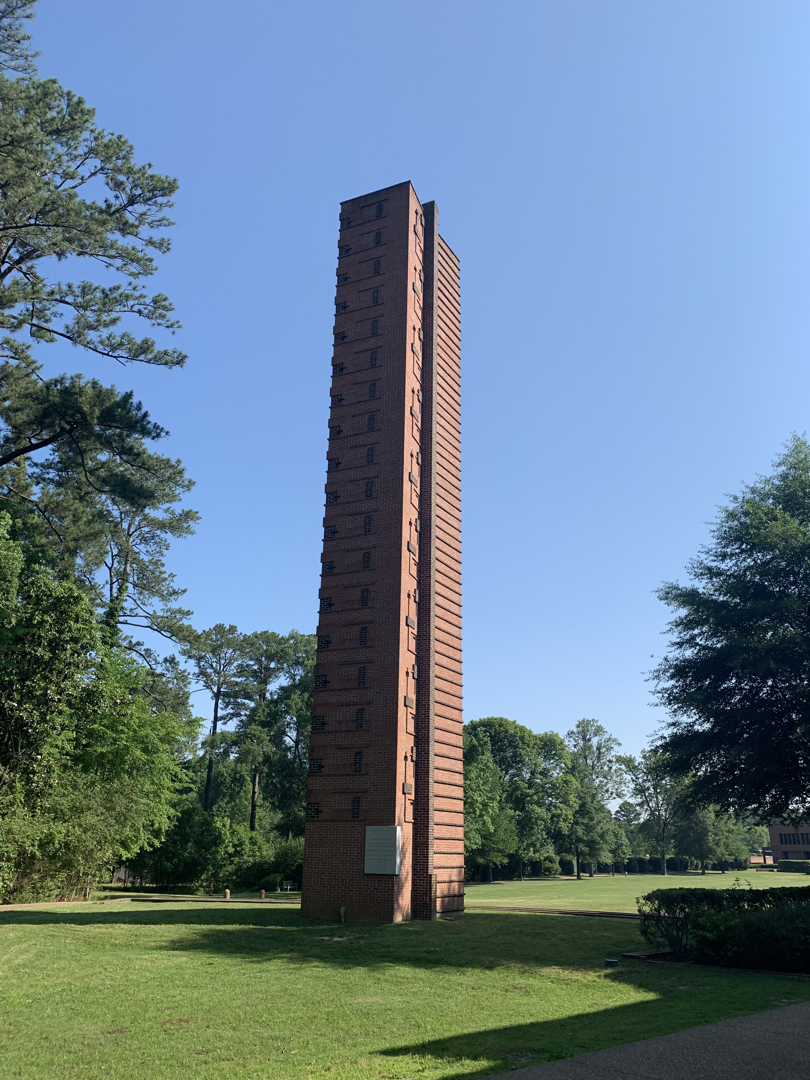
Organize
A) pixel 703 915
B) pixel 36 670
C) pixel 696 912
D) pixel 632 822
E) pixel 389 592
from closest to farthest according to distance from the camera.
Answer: pixel 703 915 < pixel 696 912 < pixel 36 670 < pixel 389 592 < pixel 632 822

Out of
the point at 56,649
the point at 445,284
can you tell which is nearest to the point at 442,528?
the point at 445,284

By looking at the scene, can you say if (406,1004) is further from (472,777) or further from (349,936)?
(472,777)

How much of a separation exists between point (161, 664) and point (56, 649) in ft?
58.6

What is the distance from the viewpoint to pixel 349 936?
77.0 ft

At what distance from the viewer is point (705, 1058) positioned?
907cm

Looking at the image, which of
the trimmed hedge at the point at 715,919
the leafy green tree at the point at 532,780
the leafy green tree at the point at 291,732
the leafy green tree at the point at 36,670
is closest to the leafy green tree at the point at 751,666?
the trimmed hedge at the point at 715,919

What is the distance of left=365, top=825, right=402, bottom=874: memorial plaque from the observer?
28.5 metres

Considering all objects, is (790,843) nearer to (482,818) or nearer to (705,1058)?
(482,818)

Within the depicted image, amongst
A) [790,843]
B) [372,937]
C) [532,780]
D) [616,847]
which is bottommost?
[790,843]

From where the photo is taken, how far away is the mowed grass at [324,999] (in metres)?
9.72

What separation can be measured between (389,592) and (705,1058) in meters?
23.3

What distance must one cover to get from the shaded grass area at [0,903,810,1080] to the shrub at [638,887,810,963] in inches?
48.4

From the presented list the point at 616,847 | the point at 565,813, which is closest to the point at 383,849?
the point at 565,813

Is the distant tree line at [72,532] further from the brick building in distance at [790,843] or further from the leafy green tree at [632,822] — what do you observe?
the brick building in distance at [790,843]
